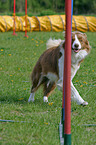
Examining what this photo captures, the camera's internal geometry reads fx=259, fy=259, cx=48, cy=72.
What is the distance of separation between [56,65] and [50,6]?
170ft

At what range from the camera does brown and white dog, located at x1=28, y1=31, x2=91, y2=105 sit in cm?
397

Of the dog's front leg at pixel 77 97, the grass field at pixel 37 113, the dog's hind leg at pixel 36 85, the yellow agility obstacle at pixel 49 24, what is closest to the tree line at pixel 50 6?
the yellow agility obstacle at pixel 49 24

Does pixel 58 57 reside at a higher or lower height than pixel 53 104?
higher

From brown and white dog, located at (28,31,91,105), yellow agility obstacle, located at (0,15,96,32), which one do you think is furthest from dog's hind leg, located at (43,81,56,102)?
yellow agility obstacle, located at (0,15,96,32)

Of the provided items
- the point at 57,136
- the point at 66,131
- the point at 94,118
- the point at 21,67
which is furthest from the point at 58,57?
the point at 21,67

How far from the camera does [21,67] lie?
717cm

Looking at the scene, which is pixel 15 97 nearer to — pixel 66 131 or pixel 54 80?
pixel 54 80

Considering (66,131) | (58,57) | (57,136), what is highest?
(58,57)

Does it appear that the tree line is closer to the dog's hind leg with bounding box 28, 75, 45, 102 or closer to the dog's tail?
the dog's tail

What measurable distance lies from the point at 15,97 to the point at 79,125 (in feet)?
5.37

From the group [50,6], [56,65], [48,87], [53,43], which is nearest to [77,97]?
[56,65]

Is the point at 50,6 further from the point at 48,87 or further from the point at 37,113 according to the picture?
the point at 37,113

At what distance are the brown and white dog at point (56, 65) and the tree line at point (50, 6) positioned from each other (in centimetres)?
4286

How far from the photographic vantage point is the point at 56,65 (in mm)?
4203
